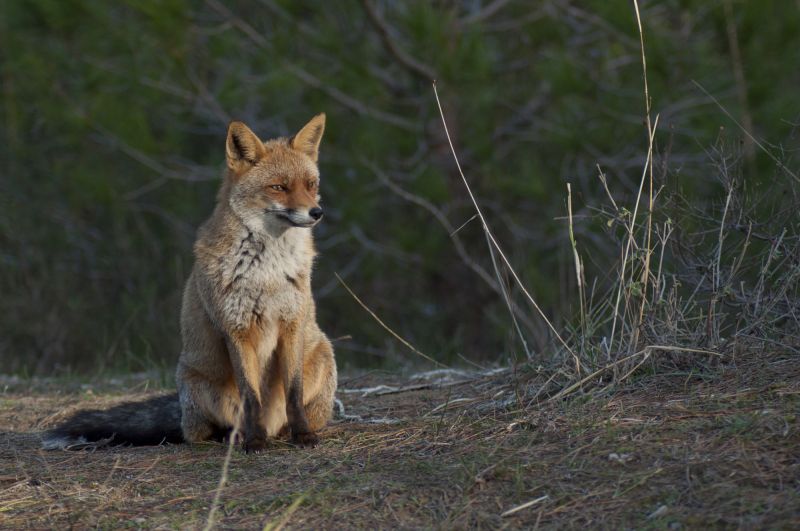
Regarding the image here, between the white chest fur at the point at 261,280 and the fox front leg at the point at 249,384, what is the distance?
91mm

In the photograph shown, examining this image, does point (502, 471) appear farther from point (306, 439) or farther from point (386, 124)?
point (386, 124)

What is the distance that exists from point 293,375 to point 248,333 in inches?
13.2

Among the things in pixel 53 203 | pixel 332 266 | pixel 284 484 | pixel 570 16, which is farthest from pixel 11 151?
pixel 284 484

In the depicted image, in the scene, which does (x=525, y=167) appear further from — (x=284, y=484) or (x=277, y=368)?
(x=284, y=484)

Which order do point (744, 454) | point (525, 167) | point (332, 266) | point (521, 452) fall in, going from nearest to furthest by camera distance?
point (744, 454) → point (521, 452) → point (525, 167) → point (332, 266)

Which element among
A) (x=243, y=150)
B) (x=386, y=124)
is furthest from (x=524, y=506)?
(x=386, y=124)

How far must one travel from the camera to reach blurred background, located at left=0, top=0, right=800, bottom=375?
35.1 feet

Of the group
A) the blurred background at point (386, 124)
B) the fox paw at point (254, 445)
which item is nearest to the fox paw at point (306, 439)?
the fox paw at point (254, 445)

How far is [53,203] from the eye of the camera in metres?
14.2

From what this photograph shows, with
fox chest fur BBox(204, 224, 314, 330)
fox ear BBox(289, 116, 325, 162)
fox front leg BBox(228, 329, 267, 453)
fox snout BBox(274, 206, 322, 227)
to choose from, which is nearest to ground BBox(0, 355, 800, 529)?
fox front leg BBox(228, 329, 267, 453)

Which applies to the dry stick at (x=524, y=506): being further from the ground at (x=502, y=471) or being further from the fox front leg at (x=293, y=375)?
the fox front leg at (x=293, y=375)

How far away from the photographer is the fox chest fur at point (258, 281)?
5137mm

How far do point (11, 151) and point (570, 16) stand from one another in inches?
329

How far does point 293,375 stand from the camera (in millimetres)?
5203
